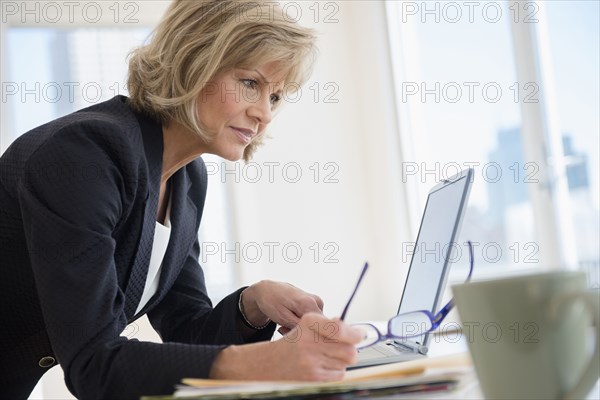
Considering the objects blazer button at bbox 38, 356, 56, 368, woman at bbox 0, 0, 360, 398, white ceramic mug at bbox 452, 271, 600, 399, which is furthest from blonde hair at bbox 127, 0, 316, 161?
white ceramic mug at bbox 452, 271, 600, 399

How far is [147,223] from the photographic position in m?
1.05

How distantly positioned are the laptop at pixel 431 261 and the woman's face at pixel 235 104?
14.0 inches

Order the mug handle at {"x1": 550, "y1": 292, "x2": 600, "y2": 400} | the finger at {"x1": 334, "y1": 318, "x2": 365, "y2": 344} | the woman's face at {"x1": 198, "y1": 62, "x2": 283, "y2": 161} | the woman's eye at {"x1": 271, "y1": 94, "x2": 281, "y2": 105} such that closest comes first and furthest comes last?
the mug handle at {"x1": 550, "y1": 292, "x2": 600, "y2": 400} → the finger at {"x1": 334, "y1": 318, "x2": 365, "y2": 344} → the woman's face at {"x1": 198, "y1": 62, "x2": 283, "y2": 161} → the woman's eye at {"x1": 271, "y1": 94, "x2": 281, "y2": 105}

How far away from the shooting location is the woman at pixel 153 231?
29.9 inches

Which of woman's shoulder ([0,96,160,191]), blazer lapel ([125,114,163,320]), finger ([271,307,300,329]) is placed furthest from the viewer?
finger ([271,307,300,329])

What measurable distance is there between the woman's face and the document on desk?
0.73 meters

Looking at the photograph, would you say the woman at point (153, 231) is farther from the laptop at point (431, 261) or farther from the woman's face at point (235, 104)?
the laptop at point (431, 261)

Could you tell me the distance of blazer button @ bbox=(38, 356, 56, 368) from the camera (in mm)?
1138

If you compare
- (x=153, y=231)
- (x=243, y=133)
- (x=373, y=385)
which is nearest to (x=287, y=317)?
(x=153, y=231)

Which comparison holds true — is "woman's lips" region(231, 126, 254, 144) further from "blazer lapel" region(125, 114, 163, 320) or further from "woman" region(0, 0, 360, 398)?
"blazer lapel" region(125, 114, 163, 320)

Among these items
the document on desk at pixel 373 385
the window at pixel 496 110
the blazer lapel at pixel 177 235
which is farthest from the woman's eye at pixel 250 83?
the window at pixel 496 110

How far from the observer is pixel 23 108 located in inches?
145

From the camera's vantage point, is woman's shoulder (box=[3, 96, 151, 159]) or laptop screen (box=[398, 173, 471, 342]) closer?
woman's shoulder (box=[3, 96, 151, 159])

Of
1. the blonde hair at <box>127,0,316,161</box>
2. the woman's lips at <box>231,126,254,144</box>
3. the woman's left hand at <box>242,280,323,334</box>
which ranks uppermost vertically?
the blonde hair at <box>127,0,316,161</box>
